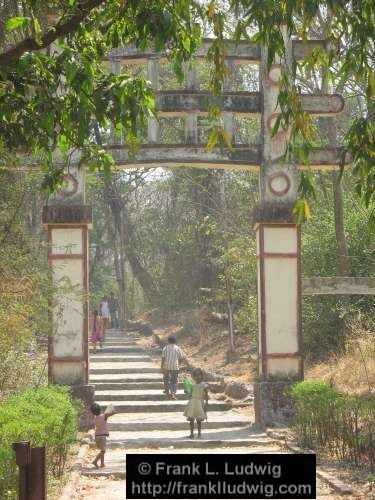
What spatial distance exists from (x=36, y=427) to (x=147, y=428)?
23.6 feet

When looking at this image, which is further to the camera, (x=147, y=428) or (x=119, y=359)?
(x=119, y=359)

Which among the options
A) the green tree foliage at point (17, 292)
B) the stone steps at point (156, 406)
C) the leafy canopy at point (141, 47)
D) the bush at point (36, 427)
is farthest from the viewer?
the stone steps at point (156, 406)

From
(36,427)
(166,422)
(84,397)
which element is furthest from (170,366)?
(36,427)

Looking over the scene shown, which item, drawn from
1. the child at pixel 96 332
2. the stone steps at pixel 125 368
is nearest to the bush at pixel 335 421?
the stone steps at pixel 125 368

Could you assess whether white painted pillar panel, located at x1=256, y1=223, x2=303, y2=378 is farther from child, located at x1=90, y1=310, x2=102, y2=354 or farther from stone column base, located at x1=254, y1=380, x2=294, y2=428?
child, located at x1=90, y1=310, x2=102, y2=354

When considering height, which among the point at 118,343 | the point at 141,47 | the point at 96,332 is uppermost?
the point at 141,47

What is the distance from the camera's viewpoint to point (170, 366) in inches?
782

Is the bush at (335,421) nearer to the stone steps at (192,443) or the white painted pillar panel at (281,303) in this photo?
the stone steps at (192,443)

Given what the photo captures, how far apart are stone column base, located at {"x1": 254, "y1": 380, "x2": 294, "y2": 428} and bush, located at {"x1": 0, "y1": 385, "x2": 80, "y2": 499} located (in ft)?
12.3

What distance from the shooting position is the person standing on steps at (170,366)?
65.1 ft

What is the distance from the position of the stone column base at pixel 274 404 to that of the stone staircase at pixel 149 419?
376 mm

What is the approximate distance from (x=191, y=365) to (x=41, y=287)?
36.3 feet

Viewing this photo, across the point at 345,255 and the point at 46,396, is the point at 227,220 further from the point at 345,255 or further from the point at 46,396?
the point at 46,396

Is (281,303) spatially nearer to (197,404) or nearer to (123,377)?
(197,404)
